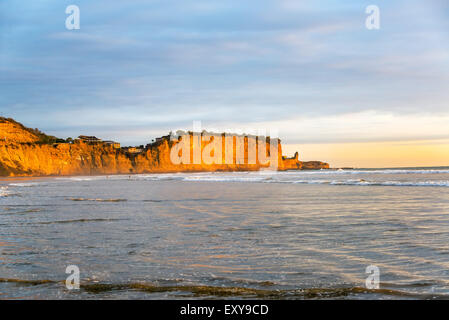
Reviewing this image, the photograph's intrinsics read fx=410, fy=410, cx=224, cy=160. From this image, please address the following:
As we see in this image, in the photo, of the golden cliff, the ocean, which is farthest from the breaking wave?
the golden cliff

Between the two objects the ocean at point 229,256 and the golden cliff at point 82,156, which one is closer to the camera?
the ocean at point 229,256

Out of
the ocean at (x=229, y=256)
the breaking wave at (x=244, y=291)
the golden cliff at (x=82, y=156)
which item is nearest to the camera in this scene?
the breaking wave at (x=244, y=291)

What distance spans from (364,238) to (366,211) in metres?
5.47

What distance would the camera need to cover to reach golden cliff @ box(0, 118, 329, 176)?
112 meters

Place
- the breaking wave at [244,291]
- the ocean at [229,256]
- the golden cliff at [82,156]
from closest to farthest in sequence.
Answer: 1. the breaking wave at [244,291]
2. the ocean at [229,256]
3. the golden cliff at [82,156]

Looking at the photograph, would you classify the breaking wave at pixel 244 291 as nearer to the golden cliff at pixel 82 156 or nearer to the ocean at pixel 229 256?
the ocean at pixel 229 256

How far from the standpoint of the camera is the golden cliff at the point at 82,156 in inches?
4407

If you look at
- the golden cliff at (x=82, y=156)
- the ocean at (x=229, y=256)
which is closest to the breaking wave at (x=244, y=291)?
the ocean at (x=229, y=256)

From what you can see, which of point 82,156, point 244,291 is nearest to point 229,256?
point 244,291

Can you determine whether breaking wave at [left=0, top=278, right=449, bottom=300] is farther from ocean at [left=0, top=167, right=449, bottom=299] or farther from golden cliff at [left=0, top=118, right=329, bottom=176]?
golden cliff at [left=0, top=118, right=329, bottom=176]

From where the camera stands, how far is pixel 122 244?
8469 millimetres

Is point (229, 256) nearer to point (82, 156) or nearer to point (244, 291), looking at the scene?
point (244, 291)

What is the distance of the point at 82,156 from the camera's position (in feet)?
454

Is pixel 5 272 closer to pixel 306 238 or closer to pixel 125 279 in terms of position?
pixel 125 279
